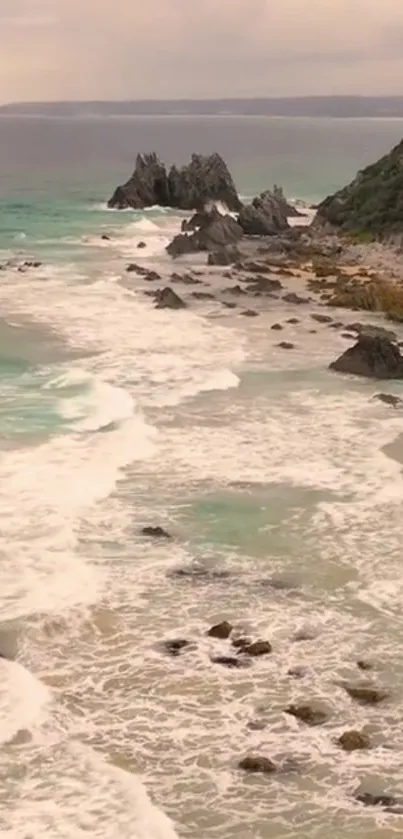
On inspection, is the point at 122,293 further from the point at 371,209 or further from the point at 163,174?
the point at 163,174

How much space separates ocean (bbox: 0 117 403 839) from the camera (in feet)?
50.0

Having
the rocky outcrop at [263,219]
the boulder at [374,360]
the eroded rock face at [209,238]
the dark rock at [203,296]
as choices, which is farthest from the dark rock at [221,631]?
the rocky outcrop at [263,219]

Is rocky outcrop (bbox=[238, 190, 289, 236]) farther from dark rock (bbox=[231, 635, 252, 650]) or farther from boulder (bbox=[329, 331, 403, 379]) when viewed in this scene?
dark rock (bbox=[231, 635, 252, 650])

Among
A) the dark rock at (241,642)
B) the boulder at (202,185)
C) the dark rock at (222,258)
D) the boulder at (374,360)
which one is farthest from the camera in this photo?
the boulder at (202,185)

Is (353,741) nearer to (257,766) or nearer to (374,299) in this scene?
(257,766)

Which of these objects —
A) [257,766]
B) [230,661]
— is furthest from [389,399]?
[257,766]

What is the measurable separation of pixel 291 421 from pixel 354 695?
15110 mm

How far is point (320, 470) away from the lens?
27766 millimetres

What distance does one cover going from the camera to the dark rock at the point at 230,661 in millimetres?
18484

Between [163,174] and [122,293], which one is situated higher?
[163,174]

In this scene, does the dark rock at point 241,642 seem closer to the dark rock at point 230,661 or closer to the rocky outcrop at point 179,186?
the dark rock at point 230,661

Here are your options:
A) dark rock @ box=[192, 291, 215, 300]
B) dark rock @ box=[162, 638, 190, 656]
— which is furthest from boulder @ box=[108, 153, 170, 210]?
dark rock @ box=[162, 638, 190, 656]

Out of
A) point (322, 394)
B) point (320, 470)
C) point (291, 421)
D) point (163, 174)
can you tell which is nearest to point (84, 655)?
point (320, 470)

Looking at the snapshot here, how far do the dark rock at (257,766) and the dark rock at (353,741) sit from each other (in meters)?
1.18
